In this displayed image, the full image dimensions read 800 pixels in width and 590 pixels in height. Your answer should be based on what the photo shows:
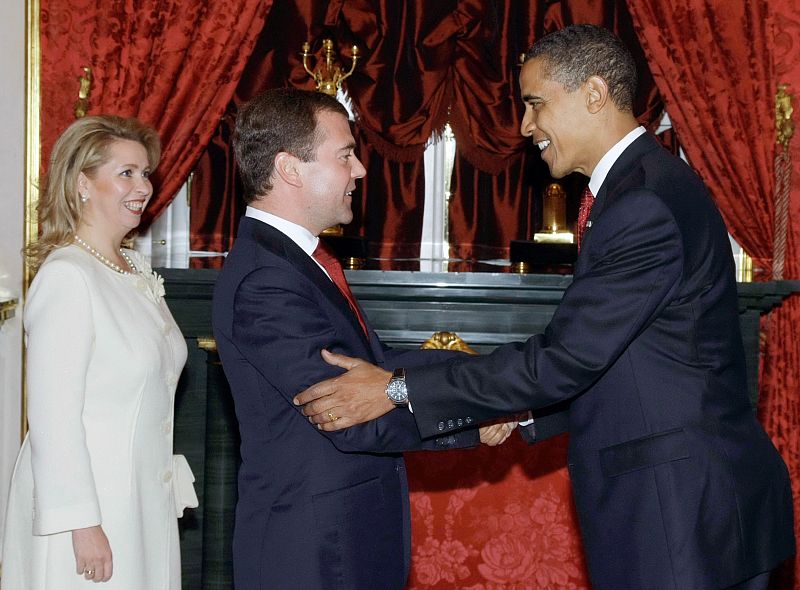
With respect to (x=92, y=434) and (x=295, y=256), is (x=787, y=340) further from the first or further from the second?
(x=92, y=434)

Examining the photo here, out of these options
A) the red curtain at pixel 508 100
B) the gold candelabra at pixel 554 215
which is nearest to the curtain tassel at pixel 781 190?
the red curtain at pixel 508 100

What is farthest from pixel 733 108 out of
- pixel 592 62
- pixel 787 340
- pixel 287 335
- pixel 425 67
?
pixel 287 335

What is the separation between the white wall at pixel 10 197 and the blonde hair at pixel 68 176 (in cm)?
144

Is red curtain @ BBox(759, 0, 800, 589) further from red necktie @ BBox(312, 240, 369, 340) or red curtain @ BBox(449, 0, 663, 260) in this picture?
red necktie @ BBox(312, 240, 369, 340)

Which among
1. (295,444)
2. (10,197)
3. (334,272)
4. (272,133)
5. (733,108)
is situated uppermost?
(733,108)

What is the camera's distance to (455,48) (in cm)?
452

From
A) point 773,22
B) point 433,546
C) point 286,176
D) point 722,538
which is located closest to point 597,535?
point 722,538

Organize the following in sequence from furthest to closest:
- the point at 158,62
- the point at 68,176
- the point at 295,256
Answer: the point at 158,62, the point at 68,176, the point at 295,256

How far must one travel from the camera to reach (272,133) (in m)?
2.54

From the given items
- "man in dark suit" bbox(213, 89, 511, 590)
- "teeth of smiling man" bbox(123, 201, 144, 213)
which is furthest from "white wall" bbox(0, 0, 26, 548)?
"man in dark suit" bbox(213, 89, 511, 590)

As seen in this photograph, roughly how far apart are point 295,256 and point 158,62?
215 centimetres

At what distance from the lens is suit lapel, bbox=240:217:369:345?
2.44 meters

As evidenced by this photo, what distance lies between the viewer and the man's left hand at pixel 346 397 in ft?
7.69

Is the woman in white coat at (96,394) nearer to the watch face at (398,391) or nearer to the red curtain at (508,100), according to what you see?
the watch face at (398,391)
